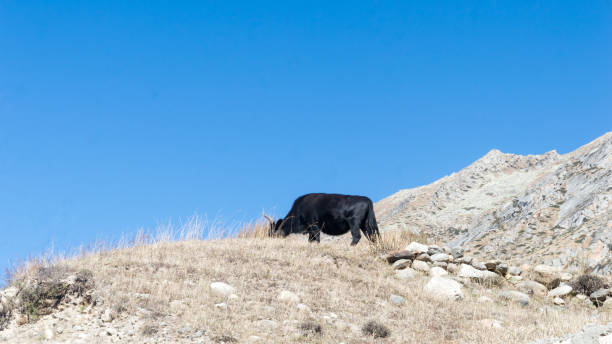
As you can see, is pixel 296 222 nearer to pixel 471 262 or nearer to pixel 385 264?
pixel 385 264

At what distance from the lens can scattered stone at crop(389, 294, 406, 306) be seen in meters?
10.0

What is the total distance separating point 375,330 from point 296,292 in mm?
1917

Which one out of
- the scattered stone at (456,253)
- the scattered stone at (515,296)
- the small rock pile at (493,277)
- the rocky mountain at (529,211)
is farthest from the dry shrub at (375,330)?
the rocky mountain at (529,211)

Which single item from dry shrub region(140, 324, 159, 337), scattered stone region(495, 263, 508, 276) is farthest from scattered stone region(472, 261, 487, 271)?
dry shrub region(140, 324, 159, 337)

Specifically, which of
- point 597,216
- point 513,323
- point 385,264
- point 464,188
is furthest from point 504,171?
point 513,323

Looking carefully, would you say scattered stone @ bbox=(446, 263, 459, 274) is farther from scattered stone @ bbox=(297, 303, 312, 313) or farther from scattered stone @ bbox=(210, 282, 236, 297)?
scattered stone @ bbox=(210, 282, 236, 297)

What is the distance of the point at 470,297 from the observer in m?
11.1

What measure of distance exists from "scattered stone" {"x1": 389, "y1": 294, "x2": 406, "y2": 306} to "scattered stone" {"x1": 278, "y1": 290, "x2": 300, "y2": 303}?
5.83ft

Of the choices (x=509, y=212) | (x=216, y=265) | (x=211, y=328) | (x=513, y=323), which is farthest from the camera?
(x=509, y=212)

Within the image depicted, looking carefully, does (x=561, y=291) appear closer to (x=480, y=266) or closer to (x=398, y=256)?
(x=480, y=266)

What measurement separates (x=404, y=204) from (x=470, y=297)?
20.3 m

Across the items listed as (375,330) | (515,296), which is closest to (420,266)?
(515,296)

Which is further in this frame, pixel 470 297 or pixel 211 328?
pixel 470 297

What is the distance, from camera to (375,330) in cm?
836
